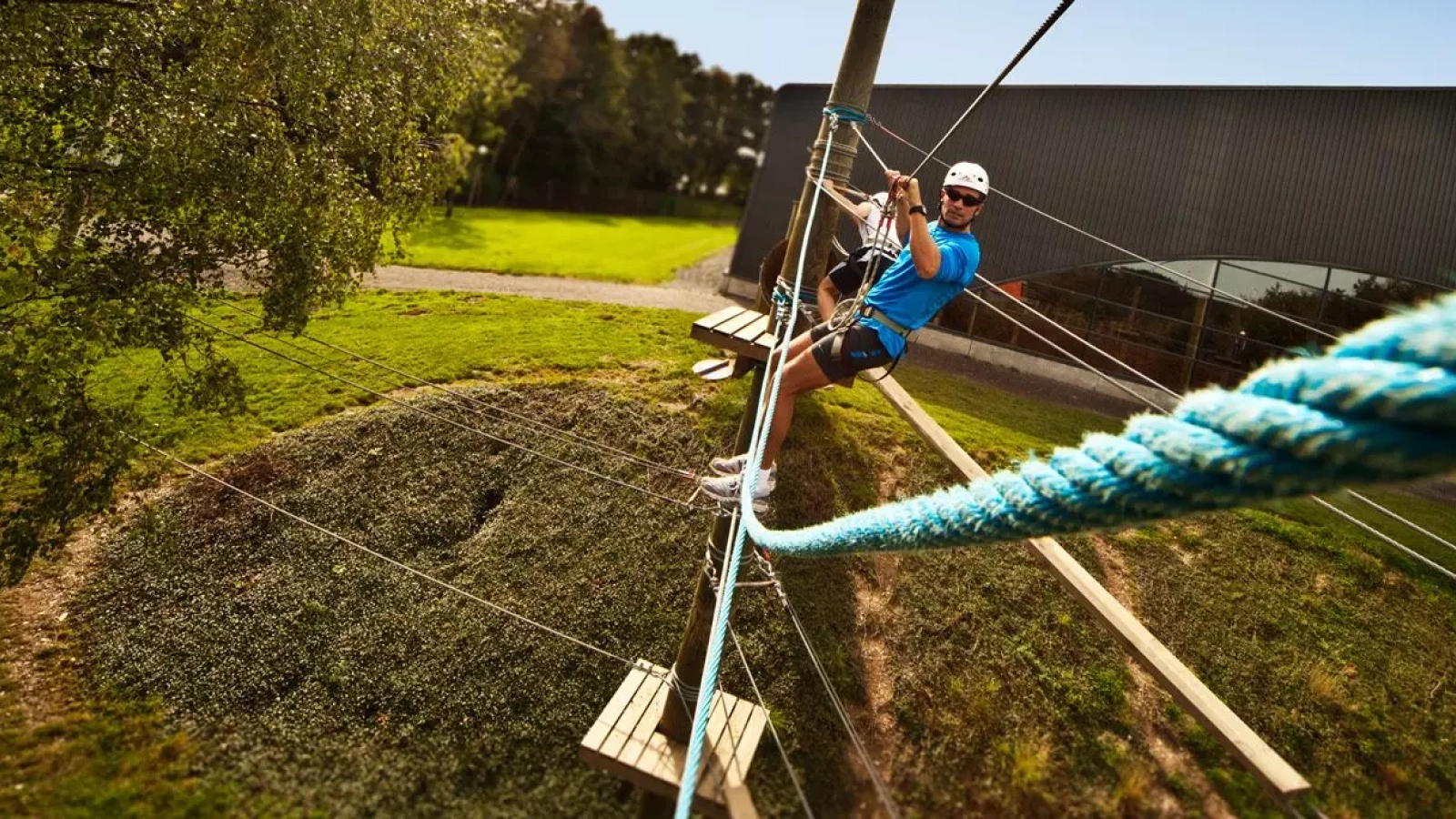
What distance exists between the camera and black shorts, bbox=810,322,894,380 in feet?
15.7

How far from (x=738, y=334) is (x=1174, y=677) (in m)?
4.22

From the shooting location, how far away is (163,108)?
4.98 meters

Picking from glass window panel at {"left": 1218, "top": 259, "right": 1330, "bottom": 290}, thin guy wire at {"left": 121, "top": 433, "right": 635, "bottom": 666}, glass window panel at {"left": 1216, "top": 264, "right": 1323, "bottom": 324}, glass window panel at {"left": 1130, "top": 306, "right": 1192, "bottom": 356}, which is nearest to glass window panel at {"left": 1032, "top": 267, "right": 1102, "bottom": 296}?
glass window panel at {"left": 1130, "top": 306, "right": 1192, "bottom": 356}

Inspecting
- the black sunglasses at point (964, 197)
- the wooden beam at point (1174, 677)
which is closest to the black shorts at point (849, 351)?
the wooden beam at point (1174, 677)

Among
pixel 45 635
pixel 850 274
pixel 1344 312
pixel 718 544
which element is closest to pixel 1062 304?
pixel 1344 312

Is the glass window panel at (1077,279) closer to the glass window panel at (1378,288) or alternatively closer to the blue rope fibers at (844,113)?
the glass window panel at (1378,288)

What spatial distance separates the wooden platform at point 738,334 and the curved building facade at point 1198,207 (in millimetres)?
10334

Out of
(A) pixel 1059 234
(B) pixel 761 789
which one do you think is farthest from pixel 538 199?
(B) pixel 761 789

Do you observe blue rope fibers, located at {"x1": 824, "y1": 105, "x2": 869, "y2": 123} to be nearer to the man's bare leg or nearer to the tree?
the man's bare leg

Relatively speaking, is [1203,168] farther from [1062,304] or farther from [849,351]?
[849,351]

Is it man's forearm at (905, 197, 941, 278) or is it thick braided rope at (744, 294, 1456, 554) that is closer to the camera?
thick braided rope at (744, 294, 1456, 554)

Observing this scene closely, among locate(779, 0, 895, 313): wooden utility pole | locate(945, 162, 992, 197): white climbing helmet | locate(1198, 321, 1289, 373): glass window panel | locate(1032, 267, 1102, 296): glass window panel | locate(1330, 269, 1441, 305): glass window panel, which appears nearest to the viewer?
locate(945, 162, 992, 197): white climbing helmet

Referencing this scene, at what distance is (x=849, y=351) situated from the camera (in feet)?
15.8

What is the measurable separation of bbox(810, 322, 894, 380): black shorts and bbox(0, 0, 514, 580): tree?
445 centimetres
